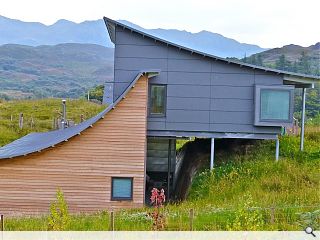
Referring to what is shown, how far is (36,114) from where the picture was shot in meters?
44.4

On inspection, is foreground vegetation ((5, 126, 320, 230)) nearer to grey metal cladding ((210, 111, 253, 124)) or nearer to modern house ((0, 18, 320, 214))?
modern house ((0, 18, 320, 214))

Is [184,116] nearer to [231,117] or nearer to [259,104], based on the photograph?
[231,117]

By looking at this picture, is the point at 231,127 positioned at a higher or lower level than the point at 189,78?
lower

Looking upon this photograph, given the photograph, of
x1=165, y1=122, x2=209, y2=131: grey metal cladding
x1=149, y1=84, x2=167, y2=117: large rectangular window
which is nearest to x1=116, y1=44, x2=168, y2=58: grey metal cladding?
x1=149, y1=84, x2=167, y2=117: large rectangular window

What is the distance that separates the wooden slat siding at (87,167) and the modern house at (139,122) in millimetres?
32

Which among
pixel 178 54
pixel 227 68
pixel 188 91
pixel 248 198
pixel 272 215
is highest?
pixel 178 54

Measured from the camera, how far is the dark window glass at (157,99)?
17.6m

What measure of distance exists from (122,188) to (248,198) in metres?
4.47

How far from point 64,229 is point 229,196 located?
6.35m

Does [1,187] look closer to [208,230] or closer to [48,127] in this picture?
[208,230]

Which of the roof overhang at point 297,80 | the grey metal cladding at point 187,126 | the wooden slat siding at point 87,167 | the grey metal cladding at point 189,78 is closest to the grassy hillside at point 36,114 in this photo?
the wooden slat siding at point 87,167

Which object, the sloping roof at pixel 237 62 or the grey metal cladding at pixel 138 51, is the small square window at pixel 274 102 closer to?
the sloping roof at pixel 237 62

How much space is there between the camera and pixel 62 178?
1573cm

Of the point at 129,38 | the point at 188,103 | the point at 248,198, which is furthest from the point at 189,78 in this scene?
the point at 248,198
